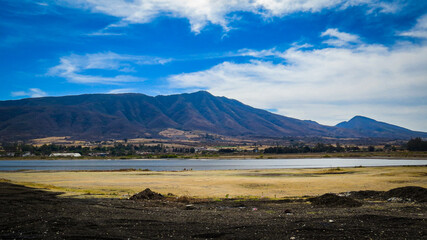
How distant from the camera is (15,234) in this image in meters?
14.3

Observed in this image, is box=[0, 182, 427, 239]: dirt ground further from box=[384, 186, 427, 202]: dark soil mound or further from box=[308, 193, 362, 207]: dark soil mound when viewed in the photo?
box=[384, 186, 427, 202]: dark soil mound

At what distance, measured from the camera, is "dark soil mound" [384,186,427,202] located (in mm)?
24587

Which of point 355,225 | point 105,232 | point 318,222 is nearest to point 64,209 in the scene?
point 105,232

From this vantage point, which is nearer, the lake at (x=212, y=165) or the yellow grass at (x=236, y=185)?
the yellow grass at (x=236, y=185)

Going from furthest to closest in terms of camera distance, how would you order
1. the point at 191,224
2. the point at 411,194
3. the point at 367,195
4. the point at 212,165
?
the point at 212,165
the point at 367,195
the point at 411,194
the point at 191,224

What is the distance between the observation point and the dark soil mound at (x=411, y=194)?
24.6 meters

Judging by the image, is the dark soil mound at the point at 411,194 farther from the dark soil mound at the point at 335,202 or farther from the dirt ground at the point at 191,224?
the dark soil mound at the point at 335,202

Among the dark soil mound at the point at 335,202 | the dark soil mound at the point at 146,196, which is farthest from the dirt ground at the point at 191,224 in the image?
the dark soil mound at the point at 146,196

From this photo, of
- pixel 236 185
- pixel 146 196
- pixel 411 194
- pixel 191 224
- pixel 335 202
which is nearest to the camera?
pixel 191 224

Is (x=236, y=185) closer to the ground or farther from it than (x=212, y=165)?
farther from it

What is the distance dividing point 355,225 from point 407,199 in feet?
40.3

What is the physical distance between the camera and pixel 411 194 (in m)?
25.8

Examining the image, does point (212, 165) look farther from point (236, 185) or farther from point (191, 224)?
point (191, 224)

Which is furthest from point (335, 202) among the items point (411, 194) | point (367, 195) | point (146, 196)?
point (146, 196)
